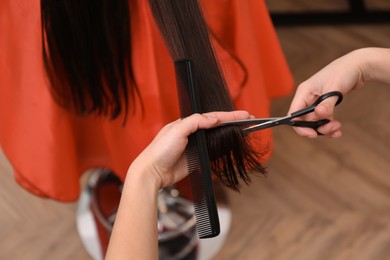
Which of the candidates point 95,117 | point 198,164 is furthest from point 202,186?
point 95,117

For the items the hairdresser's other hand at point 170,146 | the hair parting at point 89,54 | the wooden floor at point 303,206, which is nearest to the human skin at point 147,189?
the hairdresser's other hand at point 170,146

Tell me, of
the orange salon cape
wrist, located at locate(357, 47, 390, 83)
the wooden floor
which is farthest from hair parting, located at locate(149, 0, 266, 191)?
the wooden floor

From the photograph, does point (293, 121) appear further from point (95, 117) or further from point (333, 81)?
point (95, 117)

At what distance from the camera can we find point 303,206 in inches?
54.2

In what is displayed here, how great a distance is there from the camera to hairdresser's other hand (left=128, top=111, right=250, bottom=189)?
0.63 m

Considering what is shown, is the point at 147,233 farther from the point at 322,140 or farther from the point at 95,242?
the point at 322,140

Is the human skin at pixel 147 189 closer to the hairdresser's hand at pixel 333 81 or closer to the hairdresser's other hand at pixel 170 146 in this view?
the hairdresser's other hand at pixel 170 146

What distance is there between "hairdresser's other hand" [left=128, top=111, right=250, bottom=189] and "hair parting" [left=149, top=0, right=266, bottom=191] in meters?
0.03

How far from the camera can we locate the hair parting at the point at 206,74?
2.20ft

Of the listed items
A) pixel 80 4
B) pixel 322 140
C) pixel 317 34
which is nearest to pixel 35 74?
pixel 80 4

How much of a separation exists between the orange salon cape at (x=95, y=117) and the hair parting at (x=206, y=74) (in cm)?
11

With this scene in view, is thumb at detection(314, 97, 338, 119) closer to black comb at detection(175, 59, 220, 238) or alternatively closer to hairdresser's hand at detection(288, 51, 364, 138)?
hairdresser's hand at detection(288, 51, 364, 138)

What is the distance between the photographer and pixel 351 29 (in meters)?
1.74

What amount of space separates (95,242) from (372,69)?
2.86 ft
